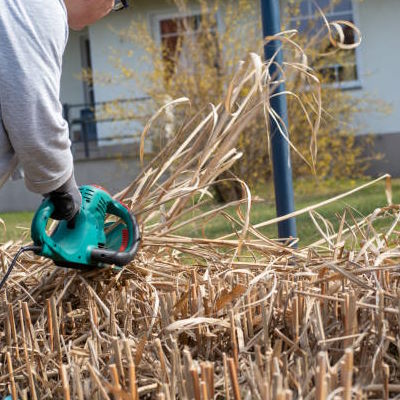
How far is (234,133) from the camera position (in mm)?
3129

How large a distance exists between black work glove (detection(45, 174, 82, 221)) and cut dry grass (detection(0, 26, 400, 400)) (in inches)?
8.3

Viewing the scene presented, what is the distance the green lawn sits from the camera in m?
6.27

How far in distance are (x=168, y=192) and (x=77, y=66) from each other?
49.6ft

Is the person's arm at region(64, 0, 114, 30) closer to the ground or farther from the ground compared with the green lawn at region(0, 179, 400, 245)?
farther from the ground

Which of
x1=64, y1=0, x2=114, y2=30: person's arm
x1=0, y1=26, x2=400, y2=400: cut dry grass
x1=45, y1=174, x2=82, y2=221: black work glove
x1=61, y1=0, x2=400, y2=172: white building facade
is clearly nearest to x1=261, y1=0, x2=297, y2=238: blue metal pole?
x1=0, y1=26, x2=400, y2=400: cut dry grass

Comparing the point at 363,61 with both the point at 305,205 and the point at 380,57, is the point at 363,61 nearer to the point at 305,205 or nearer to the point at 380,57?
the point at 380,57

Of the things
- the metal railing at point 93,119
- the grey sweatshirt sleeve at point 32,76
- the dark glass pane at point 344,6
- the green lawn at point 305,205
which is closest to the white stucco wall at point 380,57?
the dark glass pane at point 344,6

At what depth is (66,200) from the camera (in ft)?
9.07

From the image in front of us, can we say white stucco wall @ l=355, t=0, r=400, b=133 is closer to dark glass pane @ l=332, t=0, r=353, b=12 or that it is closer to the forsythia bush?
dark glass pane @ l=332, t=0, r=353, b=12

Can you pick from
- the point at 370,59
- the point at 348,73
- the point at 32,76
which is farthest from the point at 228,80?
the point at 32,76

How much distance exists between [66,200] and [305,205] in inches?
252

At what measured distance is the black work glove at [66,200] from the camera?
2736 mm

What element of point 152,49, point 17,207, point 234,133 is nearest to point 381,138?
point 152,49

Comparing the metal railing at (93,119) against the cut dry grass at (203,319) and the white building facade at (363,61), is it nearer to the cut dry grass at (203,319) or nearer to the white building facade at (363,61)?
the white building facade at (363,61)
